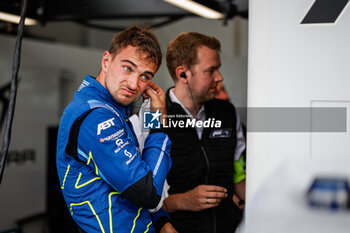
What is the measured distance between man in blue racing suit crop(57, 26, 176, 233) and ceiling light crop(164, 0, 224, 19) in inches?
10.1

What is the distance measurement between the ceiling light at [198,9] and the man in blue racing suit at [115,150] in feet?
0.84

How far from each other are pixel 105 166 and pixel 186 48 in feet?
1.89

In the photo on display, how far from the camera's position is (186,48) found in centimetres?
142

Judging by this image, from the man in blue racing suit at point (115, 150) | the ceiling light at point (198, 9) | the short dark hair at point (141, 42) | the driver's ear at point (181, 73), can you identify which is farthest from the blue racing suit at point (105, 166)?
the ceiling light at point (198, 9)

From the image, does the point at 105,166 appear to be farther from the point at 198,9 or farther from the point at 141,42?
the point at 198,9

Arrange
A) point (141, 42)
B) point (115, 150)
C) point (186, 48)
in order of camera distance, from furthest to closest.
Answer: point (186, 48) < point (141, 42) < point (115, 150)

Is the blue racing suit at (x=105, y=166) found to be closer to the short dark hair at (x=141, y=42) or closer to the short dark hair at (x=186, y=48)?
the short dark hair at (x=141, y=42)

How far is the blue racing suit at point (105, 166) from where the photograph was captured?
42.9 inches

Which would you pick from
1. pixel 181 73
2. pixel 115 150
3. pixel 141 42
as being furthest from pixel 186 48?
pixel 115 150

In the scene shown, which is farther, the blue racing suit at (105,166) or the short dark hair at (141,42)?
the short dark hair at (141,42)

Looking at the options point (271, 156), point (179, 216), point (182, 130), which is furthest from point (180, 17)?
point (179, 216)

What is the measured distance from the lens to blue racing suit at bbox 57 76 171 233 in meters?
1.09

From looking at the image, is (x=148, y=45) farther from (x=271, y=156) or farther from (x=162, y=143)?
(x=271, y=156)

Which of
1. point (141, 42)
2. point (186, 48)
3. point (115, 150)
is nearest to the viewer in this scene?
point (115, 150)
